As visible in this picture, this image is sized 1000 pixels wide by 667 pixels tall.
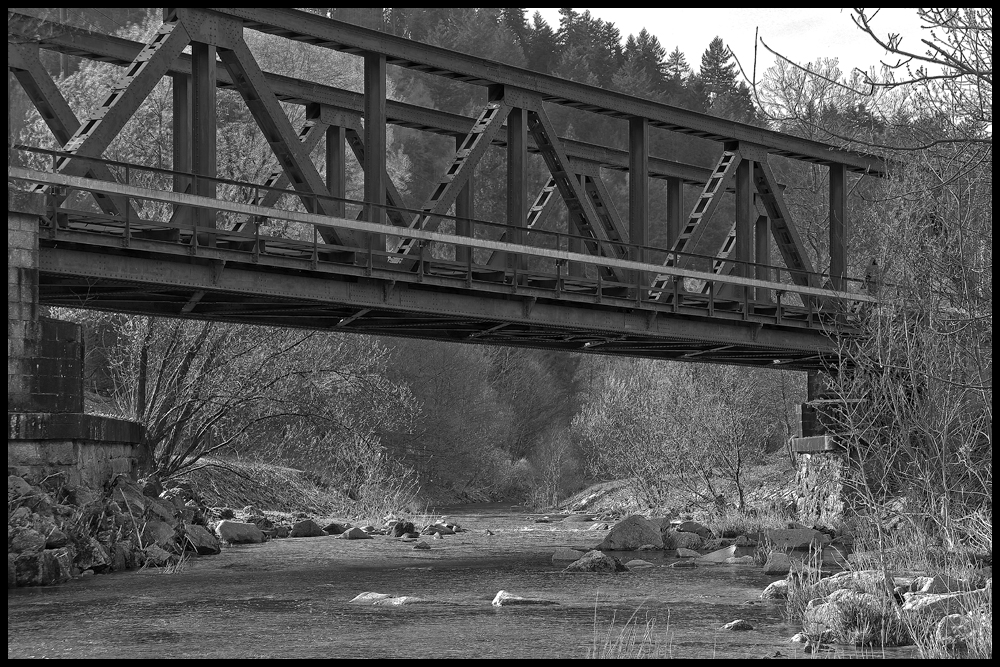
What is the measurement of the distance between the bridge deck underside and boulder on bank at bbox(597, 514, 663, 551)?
371cm

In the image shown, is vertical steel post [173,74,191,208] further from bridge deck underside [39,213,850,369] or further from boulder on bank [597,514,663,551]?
boulder on bank [597,514,663,551]

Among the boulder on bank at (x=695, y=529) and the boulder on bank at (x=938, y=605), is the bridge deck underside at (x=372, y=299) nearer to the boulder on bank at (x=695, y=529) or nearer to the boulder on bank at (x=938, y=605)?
the boulder on bank at (x=695, y=529)

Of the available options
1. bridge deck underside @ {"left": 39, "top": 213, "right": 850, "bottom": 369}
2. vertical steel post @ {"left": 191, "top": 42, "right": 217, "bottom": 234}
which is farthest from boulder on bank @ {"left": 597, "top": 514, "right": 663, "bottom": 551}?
vertical steel post @ {"left": 191, "top": 42, "right": 217, "bottom": 234}

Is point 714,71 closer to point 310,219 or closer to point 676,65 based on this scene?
point 676,65

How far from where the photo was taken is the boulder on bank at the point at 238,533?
2603 centimetres

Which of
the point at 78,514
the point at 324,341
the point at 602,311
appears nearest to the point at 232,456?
the point at 324,341

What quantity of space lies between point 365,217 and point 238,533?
7.63 m

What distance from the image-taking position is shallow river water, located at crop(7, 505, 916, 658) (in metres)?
12.8

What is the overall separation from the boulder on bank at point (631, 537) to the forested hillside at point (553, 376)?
496 cm

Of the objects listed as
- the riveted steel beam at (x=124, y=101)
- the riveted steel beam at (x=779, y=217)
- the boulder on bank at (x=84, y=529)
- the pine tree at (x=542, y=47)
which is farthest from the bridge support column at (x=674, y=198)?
the pine tree at (x=542, y=47)

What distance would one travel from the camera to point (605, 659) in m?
11.4

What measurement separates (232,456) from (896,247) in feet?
75.8

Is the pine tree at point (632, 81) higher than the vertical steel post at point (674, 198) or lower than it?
higher

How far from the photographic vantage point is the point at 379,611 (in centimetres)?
1570
